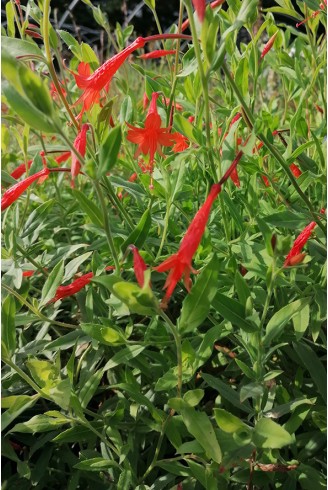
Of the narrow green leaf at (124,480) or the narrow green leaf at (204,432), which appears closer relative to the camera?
the narrow green leaf at (204,432)

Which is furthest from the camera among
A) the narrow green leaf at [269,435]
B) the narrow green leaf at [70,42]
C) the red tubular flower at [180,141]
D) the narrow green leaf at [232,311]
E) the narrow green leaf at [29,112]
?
the narrow green leaf at [70,42]

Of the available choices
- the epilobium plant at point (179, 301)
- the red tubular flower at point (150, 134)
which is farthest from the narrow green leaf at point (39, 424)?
the red tubular flower at point (150, 134)

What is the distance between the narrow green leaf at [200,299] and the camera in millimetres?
750

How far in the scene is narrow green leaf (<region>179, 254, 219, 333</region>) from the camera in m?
0.75

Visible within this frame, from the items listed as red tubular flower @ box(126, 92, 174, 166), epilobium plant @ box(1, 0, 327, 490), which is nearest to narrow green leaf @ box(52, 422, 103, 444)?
epilobium plant @ box(1, 0, 327, 490)

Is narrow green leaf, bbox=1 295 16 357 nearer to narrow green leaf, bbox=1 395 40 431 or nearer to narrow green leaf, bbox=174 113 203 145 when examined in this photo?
narrow green leaf, bbox=1 395 40 431

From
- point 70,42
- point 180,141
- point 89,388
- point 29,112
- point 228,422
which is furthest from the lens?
point 70,42

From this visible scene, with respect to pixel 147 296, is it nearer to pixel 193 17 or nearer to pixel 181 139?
pixel 193 17

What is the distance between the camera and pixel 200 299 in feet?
2.47

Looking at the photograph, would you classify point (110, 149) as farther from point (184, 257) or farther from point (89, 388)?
point (89, 388)

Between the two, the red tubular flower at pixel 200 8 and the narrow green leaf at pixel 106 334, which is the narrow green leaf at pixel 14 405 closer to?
the narrow green leaf at pixel 106 334

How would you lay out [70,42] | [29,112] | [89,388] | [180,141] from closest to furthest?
[29,112] < [89,388] < [180,141] < [70,42]

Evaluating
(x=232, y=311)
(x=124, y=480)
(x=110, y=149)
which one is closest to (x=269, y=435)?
(x=232, y=311)

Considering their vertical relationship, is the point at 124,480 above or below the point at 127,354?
below
